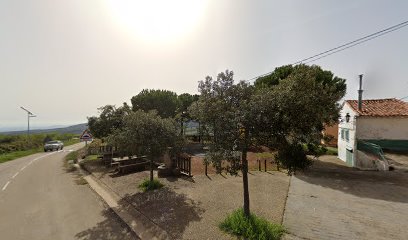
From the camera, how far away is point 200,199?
10.4 m

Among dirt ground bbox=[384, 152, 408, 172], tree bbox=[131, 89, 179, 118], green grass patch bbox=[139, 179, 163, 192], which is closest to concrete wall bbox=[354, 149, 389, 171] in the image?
dirt ground bbox=[384, 152, 408, 172]

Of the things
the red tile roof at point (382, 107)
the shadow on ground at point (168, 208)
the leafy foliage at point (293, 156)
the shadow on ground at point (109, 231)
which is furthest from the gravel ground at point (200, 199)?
the red tile roof at point (382, 107)

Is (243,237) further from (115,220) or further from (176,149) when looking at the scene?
(176,149)

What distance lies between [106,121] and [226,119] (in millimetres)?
16486

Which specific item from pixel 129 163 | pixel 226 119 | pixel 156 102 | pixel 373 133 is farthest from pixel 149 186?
pixel 156 102

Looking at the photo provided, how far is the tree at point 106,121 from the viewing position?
2116 centimetres

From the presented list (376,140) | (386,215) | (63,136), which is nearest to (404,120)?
(376,140)

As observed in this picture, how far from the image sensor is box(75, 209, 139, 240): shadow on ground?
7605 mm

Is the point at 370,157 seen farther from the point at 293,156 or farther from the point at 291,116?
the point at 291,116

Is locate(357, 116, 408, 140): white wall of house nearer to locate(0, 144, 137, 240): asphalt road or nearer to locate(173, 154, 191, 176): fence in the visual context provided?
locate(173, 154, 191, 176): fence

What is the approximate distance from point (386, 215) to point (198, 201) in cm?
663

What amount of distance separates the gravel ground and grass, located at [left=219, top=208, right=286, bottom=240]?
0.99ft

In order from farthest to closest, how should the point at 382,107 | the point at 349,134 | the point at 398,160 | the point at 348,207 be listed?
1. the point at 382,107
2. the point at 349,134
3. the point at 398,160
4. the point at 348,207

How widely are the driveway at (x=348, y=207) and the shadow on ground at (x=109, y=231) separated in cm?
487
